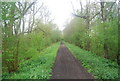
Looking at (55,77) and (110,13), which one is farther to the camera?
(110,13)

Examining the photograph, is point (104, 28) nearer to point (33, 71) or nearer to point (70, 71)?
point (70, 71)

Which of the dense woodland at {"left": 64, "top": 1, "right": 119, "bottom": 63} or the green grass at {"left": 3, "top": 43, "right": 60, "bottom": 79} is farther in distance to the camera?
the dense woodland at {"left": 64, "top": 1, "right": 119, "bottom": 63}

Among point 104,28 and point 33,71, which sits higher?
point 104,28

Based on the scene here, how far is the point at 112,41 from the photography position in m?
12.4

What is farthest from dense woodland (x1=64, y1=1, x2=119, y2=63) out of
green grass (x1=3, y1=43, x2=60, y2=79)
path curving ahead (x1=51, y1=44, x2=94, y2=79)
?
green grass (x1=3, y1=43, x2=60, y2=79)

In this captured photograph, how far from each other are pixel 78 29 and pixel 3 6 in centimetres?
2219

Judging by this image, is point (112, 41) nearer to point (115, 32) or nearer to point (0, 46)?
point (115, 32)

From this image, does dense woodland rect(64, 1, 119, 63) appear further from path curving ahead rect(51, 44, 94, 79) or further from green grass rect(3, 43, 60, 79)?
green grass rect(3, 43, 60, 79)

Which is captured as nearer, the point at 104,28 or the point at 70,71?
the point at 70,71

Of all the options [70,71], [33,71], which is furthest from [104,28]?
[33,71]

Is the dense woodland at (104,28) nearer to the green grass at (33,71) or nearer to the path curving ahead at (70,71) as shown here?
the path curving ahead at (70,71)

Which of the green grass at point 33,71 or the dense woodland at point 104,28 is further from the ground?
the dense woodland at point 104,28

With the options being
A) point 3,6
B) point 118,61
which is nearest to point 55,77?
point 3,6

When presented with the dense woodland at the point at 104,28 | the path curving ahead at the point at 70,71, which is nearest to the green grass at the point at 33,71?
the path curving ahead at the point at 70,71
